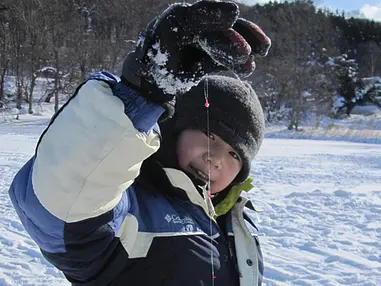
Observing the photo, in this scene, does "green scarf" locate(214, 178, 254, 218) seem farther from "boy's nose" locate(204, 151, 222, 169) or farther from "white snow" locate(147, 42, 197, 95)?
"white snow" locate(147, 42, 197, 95)

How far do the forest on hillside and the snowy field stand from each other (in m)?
10.5

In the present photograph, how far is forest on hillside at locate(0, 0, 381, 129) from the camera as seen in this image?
2341cm

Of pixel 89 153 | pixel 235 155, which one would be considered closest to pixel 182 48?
pixel 89 153

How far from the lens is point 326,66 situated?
31406 mm

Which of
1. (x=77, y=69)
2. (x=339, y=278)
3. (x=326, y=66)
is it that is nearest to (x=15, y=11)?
(x=77, y=69)

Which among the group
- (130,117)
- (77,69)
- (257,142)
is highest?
(130,117)

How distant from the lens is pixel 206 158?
1.44 m

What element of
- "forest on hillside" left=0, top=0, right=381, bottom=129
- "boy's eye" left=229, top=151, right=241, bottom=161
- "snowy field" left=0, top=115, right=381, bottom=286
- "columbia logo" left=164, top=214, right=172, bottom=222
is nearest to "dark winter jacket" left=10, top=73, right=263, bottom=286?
"columbia logo" left=164, top=214, right=172, bottom=222

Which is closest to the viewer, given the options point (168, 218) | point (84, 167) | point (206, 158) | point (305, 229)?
point (84, 167)

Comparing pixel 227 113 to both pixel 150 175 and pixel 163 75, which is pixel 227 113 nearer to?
pixel 150 175

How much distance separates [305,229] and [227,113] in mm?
3677

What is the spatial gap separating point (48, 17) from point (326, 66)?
1905cm

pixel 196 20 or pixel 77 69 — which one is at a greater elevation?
pixel 196 20

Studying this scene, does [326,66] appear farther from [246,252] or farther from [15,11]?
[246,252]
